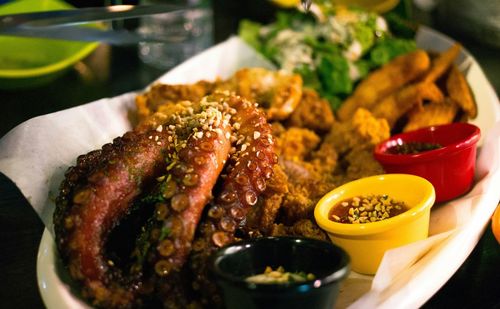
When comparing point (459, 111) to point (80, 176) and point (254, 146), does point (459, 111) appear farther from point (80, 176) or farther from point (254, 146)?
point (80, 176)

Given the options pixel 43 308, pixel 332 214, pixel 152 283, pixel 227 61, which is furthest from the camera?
pixel 227 61

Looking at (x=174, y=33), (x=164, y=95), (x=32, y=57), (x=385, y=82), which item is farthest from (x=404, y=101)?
(x=32, y=57)

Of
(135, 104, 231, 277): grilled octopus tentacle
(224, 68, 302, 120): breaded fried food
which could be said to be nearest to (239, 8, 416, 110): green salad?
(224, 68, 302, 120): breaded fried food

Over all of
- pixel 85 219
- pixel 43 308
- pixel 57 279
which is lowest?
pixel 43 308

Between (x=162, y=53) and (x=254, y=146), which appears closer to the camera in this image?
(x=254, y=146)

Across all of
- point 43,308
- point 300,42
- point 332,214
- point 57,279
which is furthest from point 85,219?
point 300,42

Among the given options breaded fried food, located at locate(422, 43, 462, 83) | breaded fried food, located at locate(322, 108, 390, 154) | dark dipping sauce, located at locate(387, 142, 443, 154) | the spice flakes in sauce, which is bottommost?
breaded fried food, located at locate(322, 108, 390, 154)

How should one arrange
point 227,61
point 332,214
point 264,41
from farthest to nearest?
point 264,41 < point 227,61 < point 332,214

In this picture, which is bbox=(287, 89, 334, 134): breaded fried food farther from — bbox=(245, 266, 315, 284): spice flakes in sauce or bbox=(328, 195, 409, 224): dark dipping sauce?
bbox=(245, 266, 315, 284): spice flakes in sauce
